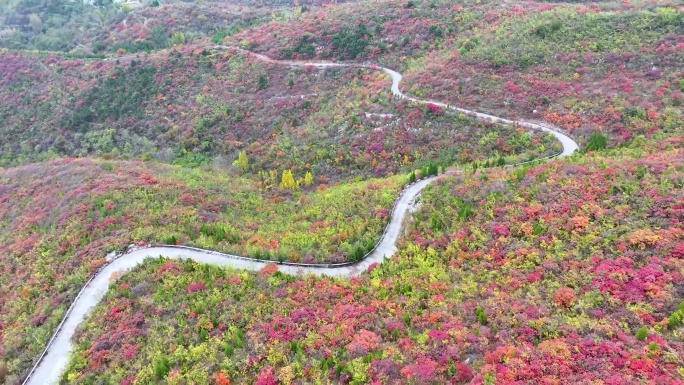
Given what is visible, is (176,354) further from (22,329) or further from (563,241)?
(563,241)

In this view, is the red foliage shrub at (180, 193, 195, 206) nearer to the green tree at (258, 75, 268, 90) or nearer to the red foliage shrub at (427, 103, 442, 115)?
the red foliage shrub at (427, 103, 442, 115)

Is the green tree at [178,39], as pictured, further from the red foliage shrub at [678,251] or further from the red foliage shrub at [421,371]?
the red foliage shrub at [678,251]

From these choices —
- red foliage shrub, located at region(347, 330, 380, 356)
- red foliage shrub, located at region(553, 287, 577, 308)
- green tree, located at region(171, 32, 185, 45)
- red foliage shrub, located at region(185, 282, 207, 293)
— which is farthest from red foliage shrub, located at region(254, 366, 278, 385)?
green tree, located at region(171, 32, 185, 45)

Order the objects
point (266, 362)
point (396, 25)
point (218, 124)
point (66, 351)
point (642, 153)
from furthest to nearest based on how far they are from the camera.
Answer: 1. point (396, 25)
2. point (218, 124)
3. point (642, 153)
4. point (66, 351)
5. point (266, 362)

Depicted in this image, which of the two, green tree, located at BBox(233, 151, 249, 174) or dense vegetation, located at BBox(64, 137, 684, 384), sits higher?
dense vegetation, located at BBox(64, 137, 684, 384)

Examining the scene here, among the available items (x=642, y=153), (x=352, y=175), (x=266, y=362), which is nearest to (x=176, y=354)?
(x=266, y=362)

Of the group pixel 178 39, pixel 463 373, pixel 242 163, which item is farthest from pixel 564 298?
pixel 178 39

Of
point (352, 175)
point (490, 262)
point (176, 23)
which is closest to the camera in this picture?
point (490, 262)

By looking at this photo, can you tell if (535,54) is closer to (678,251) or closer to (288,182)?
(288,182)
